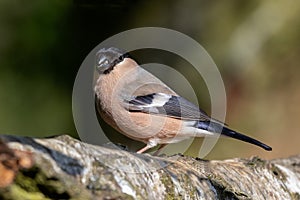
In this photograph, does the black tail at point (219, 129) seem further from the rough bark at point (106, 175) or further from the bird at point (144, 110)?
the rough bark at point (106, 175)

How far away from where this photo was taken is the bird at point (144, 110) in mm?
3285

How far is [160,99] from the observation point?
11.3ft

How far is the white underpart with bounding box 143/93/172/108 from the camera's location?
3.40m

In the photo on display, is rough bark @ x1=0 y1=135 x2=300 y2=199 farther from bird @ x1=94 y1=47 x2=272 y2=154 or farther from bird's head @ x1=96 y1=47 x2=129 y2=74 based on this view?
bird's head @ x1=96 y1=47 x2=129 y2=74

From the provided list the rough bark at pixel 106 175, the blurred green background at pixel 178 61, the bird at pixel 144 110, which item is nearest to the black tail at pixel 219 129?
the bird at pixel 144 110

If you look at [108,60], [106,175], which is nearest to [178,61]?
[108,60]

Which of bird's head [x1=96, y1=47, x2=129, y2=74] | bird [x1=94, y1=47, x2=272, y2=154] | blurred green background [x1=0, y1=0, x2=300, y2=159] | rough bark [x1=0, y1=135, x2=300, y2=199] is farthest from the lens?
blurred green background [x1=0, y1=0, x2=300, y2=159]

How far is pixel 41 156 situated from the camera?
1852 millimetres

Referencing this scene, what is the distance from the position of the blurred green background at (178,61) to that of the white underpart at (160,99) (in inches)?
48.8

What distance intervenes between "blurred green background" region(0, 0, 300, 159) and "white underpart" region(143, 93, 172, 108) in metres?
1.24

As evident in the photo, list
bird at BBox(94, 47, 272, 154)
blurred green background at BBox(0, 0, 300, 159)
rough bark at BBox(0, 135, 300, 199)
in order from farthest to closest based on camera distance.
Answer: blurred green background at BBox(0, 0, 300, 159) → bird at BBox(94, 47, 272, 154) → rough bark at BBox(0, 135, 300, 199)

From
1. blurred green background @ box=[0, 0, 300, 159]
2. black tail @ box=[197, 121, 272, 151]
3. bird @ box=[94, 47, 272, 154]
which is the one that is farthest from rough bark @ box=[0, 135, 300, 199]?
blurred green background @ box=[0, 0, 300, 159]

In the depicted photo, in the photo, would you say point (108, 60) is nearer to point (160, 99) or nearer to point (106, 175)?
point (160, 99)

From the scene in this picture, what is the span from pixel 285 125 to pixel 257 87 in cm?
34
